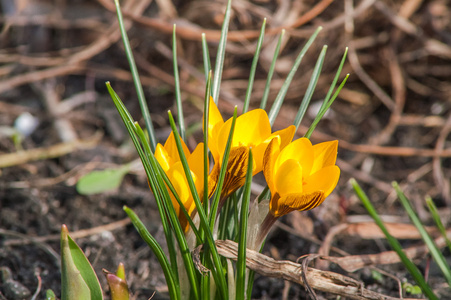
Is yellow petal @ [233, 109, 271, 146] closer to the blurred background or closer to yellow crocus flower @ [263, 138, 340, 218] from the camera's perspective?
yellow crocus flower @ [263, 138, 340, 218]

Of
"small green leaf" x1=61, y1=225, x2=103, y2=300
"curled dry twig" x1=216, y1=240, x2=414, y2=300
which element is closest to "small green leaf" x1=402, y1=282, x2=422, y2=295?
"curled dry twig" x1=216, y1=240, x2=414, y2=300

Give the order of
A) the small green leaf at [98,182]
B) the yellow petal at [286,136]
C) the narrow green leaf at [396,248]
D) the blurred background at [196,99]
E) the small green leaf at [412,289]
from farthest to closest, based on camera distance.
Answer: the blurred background at [196,99]
the small green leaf at [98,182]
the small green leaf at [412,289]
the yellow petal at [286,136]
the narrow green leaf at [396,248]

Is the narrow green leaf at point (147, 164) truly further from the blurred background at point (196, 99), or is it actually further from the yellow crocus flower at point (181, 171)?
the blurred background at point (196, 99)

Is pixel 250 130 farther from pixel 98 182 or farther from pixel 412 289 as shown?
pixel 98 182

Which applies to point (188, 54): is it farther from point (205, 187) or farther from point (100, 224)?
point (205, 187)

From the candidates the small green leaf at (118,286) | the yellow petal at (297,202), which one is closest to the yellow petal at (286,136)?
the yellow petal at (297,202)

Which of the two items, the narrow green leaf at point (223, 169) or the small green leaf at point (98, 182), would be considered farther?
the small green leaf at point (98, 182)
